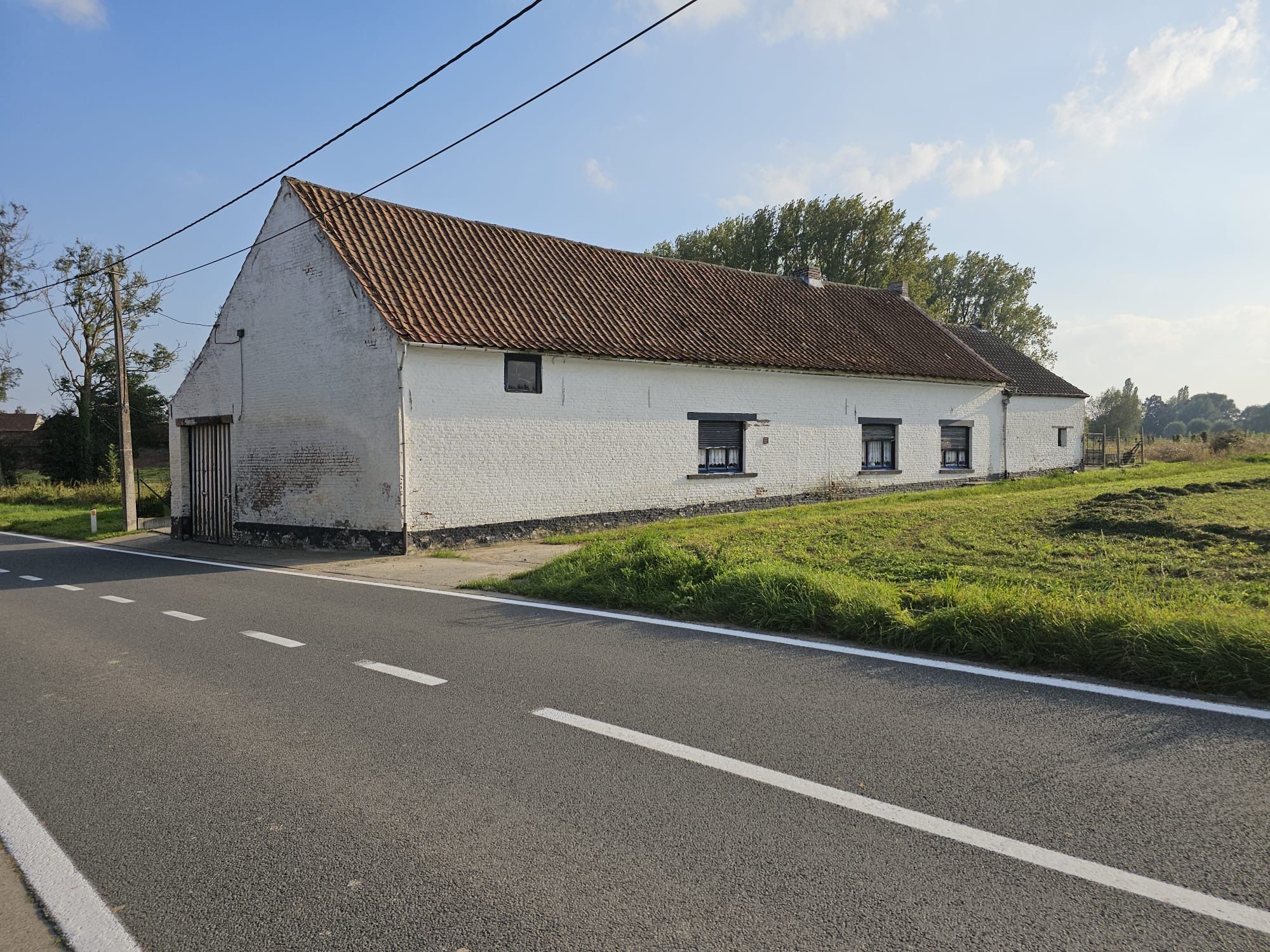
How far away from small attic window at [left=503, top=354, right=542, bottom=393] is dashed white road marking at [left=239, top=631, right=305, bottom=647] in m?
8.45

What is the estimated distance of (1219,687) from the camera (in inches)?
197

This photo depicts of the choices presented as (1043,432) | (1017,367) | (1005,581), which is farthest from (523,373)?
(1017,367)

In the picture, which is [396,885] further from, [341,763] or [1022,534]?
[1022,534]

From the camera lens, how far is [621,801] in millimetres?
3648

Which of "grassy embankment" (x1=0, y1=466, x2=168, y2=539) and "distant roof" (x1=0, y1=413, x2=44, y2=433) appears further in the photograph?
"distant roof" (x1=0, y1=413, x2=44, y2=433)

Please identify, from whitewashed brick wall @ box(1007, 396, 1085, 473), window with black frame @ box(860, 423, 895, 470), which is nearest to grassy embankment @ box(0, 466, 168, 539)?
window with black frame @ box(860, 423, 895, 470)

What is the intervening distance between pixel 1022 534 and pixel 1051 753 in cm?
823

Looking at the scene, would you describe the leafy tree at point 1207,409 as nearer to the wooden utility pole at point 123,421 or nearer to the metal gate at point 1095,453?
the metal gate at point 1095,453

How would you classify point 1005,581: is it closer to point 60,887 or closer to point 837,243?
point 60,887

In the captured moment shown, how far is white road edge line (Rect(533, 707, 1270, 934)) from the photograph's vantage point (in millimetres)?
2709

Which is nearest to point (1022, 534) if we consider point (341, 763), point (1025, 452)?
point (341, 763)

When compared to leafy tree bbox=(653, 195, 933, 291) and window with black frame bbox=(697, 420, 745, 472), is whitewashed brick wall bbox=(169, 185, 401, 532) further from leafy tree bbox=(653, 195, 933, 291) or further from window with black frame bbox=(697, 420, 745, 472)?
leafy tree bbox=(653, 195, 933, 291)

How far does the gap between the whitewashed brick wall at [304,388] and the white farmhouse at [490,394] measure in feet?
0.17

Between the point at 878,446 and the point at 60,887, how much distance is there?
21860 millimetres
